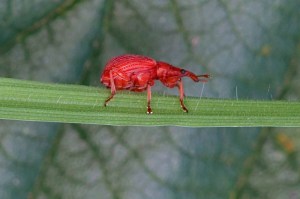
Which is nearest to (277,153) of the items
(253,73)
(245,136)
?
(245,136)

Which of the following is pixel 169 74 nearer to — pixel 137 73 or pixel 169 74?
pixel 169 74

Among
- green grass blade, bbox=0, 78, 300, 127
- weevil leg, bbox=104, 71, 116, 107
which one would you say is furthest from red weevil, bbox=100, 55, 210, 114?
green grass blade, bbox=0, 78, 300, 127

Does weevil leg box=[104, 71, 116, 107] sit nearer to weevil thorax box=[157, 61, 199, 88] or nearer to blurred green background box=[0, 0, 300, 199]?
weevil thorax box=[157, 61, 199, 88]

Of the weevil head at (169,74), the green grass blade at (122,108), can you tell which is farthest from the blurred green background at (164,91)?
the green grass blade at (122,108)

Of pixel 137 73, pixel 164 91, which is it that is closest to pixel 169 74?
pixel 137 73

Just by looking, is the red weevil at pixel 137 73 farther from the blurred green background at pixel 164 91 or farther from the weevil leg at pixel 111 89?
the blurred green background at pixel 164 91

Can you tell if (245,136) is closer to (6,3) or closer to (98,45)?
(98,45)
